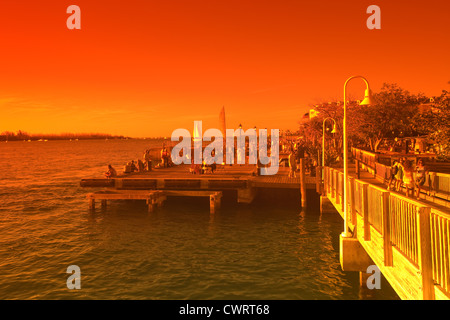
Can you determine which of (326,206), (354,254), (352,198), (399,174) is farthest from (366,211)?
(326,206)

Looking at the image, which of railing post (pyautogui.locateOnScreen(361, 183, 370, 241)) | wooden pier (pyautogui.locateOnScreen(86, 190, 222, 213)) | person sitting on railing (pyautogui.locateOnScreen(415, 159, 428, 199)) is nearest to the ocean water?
wooden pier (pyautogui.locateOnScreen(86, 190, 222, 213))

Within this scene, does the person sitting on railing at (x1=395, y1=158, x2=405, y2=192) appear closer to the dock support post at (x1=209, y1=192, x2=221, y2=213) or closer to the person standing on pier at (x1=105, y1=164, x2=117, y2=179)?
the dock support post at (x1=209, y1=192, x2=221, y2=213)

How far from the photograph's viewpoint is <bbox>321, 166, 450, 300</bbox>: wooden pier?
6068 millimetres

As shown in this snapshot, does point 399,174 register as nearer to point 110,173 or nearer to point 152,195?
point 152,195

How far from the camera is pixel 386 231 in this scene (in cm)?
844

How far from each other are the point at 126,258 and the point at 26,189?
33.2m

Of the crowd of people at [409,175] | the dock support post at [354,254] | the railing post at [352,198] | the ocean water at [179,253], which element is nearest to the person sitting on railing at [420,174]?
the crowd of people at [409,175]

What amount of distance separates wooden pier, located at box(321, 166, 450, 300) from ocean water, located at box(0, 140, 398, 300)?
4.00 meters

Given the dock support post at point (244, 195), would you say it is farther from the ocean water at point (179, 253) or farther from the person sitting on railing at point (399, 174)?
the person sitting on railing at point (399, 174)

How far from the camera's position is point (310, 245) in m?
18.7

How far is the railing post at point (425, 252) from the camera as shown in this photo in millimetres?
6273

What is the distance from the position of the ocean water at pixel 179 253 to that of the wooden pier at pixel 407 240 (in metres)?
4.00

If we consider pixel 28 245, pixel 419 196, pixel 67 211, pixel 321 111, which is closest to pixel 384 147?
pixel 321 111
